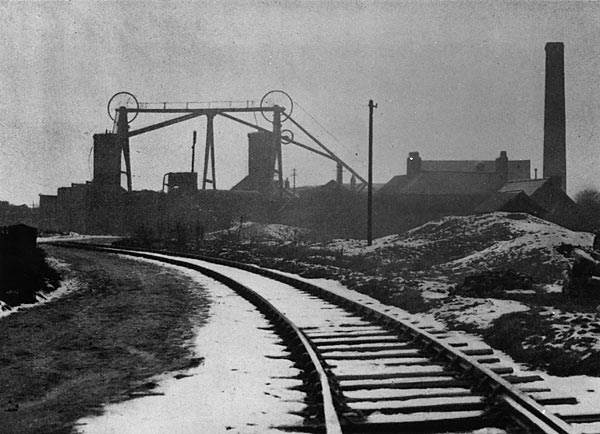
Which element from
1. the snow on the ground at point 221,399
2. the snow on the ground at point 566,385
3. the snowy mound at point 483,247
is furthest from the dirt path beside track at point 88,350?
the snowy mound at point 483,247

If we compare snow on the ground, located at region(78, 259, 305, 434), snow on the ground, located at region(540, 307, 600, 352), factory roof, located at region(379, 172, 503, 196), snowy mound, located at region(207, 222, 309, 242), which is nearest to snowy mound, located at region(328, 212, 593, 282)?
snow on the ground, located at region(540, 307, 600, 352)

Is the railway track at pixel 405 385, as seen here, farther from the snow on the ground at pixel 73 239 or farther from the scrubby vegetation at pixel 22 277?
the snow on the ground at pixel 73 239

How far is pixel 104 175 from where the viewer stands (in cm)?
6450

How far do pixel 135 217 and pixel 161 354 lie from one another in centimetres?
5564

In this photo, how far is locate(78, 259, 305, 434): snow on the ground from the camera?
5094 mm

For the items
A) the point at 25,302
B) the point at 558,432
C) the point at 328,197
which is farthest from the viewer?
the point at 328,197

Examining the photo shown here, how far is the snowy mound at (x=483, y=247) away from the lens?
21609 mm

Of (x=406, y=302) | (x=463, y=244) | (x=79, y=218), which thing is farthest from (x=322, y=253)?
(x=79, y=218)

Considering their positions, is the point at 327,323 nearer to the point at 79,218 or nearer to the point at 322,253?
the point at 322,253

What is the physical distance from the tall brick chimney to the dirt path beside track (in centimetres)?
4557

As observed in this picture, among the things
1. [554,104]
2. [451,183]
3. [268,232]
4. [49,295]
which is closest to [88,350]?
[49,295]

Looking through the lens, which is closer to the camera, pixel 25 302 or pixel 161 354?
pixel 161 354

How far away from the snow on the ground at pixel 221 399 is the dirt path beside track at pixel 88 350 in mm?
264

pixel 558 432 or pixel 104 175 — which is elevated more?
pixel 104 175
